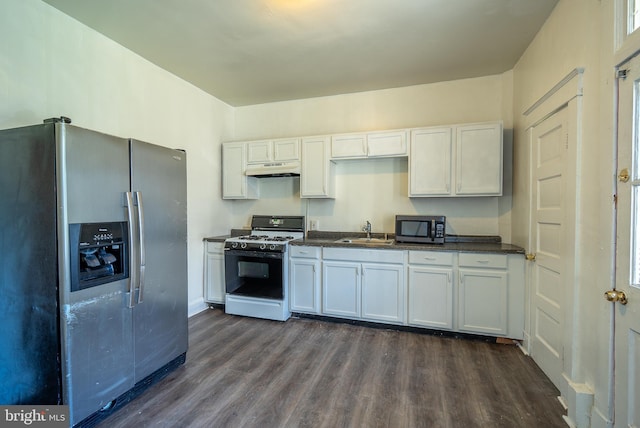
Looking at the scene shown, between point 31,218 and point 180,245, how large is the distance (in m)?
0.90

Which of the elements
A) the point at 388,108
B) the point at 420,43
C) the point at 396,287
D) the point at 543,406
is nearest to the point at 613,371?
the point at 543,406

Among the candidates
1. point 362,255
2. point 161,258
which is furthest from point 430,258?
point 161,258

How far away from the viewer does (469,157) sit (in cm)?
309

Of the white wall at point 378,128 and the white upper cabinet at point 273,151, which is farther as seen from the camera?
the white upper cabinet at point 273,151

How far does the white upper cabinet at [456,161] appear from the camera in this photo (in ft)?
9.93

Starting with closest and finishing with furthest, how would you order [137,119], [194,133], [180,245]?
[180,245], [137,119], [194,133]

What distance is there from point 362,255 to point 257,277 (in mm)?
1330

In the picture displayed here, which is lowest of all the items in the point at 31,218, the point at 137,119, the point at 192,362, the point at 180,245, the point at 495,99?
the point at 192,362

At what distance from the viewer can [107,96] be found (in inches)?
102

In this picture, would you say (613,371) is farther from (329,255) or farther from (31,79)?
(31,79)

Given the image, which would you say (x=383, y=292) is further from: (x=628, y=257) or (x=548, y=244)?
(x=628, y=257)

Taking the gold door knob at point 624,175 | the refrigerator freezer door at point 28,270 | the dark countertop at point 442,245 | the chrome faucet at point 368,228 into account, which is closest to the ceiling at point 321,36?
the refrigerator freezer door at point 28,270

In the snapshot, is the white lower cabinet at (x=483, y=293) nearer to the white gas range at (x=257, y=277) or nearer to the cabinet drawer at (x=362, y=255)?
the cabinet drawer at (x=362, y=255)

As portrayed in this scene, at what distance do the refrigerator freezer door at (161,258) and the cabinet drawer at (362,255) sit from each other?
→ 1526mm
